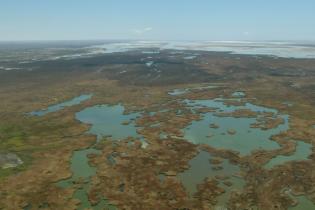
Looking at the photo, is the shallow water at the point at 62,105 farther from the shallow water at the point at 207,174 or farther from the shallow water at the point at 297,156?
the shallow water at the point at 297,156

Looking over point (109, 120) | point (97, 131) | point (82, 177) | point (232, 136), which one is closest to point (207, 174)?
point (82, 177)

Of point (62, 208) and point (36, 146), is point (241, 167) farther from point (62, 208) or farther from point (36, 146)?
point (36, 146)

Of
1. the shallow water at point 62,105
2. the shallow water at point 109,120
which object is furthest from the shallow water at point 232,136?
the shallow water at point 62,105

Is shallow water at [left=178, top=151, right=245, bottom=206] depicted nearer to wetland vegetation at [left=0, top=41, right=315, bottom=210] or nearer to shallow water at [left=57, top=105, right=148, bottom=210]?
wetland vegetation at [left=0, top=41, right=315, bottom=210]

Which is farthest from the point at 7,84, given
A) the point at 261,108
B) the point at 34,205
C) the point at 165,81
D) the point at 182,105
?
the point at 34,205

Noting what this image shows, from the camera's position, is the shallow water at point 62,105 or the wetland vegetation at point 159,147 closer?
the wetland vegetation at point 159,147

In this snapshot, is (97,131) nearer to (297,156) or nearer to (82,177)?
(82,177)

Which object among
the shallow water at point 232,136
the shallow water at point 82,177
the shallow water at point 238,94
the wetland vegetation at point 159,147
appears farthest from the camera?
the shallow water at point 238,94
